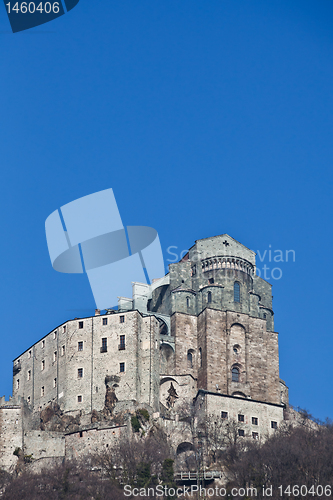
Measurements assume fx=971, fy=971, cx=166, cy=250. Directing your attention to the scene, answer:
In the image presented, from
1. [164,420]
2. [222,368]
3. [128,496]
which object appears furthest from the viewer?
[222,368]

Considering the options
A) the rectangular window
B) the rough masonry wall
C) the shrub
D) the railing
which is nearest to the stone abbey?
the rough masonry wall

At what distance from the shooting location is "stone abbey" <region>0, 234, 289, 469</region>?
344 feet

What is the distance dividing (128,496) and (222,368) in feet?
104

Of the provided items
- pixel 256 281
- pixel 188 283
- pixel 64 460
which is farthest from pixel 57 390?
pixel 256 281

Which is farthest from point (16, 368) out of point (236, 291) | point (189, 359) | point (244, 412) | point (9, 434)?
point (244, 412)

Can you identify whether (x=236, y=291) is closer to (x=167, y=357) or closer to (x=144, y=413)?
(x=167, y=357)

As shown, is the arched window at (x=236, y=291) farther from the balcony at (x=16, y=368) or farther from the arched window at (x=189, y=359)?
the balcony at (x=16, y=368)

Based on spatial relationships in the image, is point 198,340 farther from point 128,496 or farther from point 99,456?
point 128,496

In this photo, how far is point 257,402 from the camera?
11256 cm

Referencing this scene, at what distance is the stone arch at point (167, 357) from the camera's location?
118 m

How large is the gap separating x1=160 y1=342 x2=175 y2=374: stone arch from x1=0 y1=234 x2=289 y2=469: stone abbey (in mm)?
122

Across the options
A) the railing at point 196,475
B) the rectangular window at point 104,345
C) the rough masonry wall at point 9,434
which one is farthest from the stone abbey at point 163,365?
the railing at point 196,475

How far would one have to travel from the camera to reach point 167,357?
119 m

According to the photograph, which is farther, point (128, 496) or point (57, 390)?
point (57, 390)
